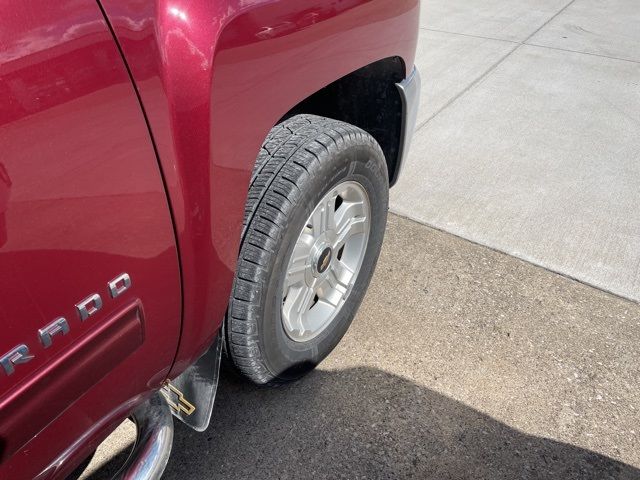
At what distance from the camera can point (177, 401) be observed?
170cm

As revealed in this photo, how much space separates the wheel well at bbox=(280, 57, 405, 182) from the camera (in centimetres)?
224

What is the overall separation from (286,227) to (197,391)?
1.88ft

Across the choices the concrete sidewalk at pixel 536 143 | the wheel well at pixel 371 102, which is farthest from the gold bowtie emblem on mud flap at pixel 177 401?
the concrete sidewalk at pixel 536 143

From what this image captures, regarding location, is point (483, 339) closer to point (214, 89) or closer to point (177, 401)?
point (177, 401)

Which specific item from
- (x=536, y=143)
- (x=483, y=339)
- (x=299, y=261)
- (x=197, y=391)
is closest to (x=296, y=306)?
(x=299, y=261)

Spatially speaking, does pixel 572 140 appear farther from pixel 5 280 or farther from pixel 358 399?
pixel 5 280

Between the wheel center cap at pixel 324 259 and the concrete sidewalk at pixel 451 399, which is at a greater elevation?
the wheel center cap at pixel 324 259

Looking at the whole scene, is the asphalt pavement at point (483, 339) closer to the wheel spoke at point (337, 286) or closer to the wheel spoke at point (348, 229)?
the wheel spoke at point (337, 286)

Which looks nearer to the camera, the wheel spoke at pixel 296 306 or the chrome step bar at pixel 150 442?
the chrome step bar at pixel 150 442

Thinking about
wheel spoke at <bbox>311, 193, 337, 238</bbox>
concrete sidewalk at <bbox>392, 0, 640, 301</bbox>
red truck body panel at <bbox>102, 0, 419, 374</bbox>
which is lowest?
concrete sidewalk at <bbox>392, 0, 640, 301</bbox>

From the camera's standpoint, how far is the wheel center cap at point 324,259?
198cm

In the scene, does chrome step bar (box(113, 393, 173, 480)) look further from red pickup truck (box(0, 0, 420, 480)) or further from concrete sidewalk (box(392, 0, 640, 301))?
concrete sidewalk (box(392, 0, 640, 301))

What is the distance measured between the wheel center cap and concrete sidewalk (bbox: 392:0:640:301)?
1086 mm

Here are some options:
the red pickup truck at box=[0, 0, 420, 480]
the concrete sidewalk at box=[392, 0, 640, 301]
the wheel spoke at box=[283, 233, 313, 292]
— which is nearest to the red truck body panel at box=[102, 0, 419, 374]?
the red pickup truck at box=[0, 0, 420, 480]
